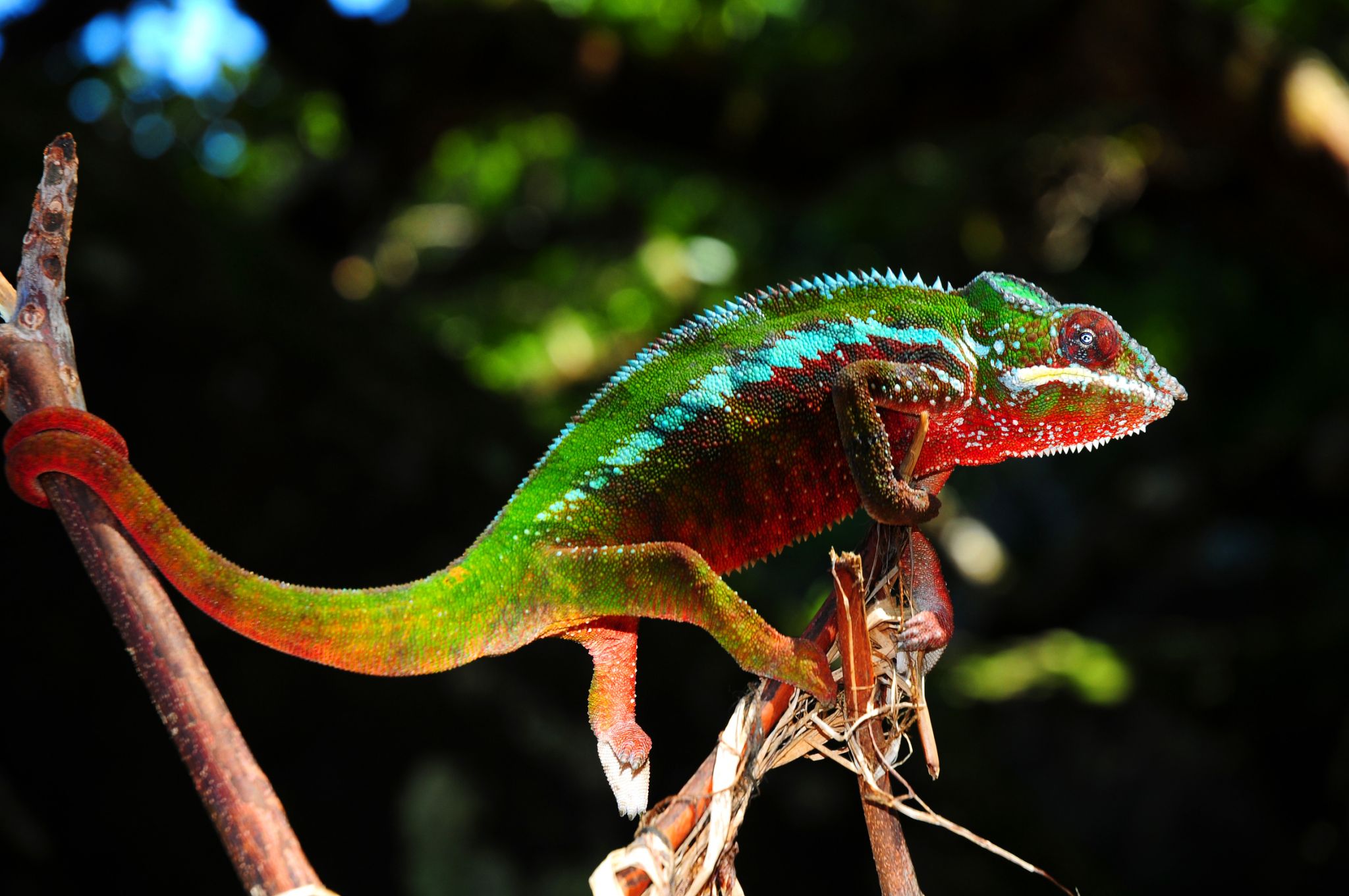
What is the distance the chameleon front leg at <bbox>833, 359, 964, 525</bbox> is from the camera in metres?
0.91

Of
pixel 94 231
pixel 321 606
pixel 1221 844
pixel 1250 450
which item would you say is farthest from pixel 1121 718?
pixel 321 606

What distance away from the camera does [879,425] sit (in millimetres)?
914

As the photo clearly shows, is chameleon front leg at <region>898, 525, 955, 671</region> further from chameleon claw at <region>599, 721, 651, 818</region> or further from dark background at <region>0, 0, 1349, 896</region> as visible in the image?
dark background at <region>0, 0, 1349, 896</region>

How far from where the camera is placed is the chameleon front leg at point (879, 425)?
907mm

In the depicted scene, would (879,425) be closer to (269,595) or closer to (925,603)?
(925,603)

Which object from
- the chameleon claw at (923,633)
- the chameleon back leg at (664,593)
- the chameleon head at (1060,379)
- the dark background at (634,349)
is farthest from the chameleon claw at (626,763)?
the dark background at (634,349)

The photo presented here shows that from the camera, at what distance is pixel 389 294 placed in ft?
17.3

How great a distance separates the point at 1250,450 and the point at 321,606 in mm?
4919

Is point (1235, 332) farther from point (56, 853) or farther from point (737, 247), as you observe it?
point (56, 853)

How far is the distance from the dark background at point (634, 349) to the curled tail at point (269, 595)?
175cm

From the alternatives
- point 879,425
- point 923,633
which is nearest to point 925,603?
point 923,633

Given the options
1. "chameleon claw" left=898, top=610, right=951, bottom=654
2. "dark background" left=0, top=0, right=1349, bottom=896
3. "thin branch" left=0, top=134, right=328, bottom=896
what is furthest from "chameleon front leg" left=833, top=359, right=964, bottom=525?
"dark background" left=0, top=0, right=1349, bottom=896

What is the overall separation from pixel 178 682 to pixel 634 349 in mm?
3848

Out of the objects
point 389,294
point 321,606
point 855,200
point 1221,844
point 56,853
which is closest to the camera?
point 321,606
